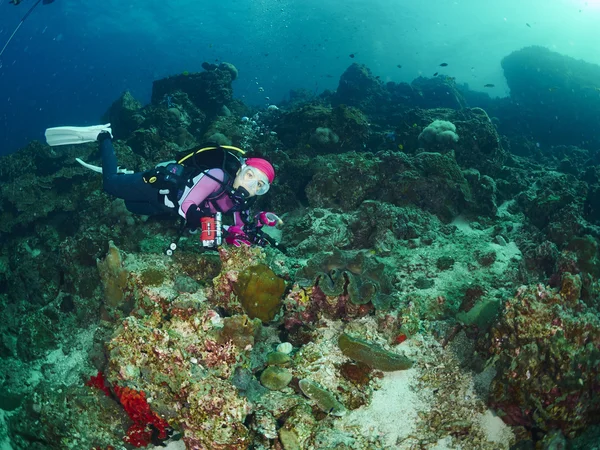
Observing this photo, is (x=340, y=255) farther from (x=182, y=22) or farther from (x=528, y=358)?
(x=182, y=22)

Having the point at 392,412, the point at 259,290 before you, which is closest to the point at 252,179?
the point at 259,290

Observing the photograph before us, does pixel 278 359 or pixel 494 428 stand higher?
pixel 494 428

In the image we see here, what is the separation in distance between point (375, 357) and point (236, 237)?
240cm

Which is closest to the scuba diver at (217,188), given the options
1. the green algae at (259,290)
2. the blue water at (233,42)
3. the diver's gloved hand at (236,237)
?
the diver's gloved hand at (236,237)

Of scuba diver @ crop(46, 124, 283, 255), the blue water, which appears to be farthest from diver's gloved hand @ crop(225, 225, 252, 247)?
the blue water

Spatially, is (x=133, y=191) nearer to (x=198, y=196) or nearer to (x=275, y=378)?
(x=198, y=196)

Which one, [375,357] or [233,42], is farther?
[233,42]

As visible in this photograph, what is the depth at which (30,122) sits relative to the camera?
246 feet

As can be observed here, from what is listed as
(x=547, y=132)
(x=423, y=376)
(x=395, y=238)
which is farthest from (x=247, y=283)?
(x=547, y=132)

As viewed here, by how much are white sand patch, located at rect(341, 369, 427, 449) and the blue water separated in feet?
170

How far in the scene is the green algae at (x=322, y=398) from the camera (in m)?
3.17

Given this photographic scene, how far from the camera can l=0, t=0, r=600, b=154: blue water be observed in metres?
59.4

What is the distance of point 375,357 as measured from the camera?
3.49 meters

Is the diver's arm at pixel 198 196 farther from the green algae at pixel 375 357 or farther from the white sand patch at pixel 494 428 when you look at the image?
the white sand patch at pixel 494 428
